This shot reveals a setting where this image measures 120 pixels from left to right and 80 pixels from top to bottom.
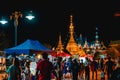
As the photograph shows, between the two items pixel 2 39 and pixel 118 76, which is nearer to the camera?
pixel 118 76

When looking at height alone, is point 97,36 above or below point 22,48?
above

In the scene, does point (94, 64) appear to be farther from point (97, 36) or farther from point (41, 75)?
point (97, 36)

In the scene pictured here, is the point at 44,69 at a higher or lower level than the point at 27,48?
lower

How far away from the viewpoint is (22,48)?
18.9 meters

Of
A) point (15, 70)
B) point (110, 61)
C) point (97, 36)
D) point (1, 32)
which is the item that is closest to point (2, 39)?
point (1, 32)

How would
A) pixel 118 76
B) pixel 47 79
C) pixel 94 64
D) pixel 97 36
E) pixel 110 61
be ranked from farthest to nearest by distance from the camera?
1. pixel 97 36
2. pixel 94 64
3. pixel 110 61
4. pixel 47 79
5. pixel 118 76

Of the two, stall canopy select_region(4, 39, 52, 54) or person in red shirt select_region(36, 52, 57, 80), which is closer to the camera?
person in red shirt select_region(36, 52, 57, 80)

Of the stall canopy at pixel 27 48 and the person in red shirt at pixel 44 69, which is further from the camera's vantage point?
the stall canopy at pixel 27 48

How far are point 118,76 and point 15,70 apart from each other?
657 centimetres

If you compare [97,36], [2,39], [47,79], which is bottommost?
[47,79]

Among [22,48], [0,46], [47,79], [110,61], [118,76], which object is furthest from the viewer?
[0,46]

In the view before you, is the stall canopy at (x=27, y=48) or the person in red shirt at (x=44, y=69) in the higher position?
the stall canopy at (x=27, y=48)

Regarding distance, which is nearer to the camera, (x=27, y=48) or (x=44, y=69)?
(x=44, y=69)

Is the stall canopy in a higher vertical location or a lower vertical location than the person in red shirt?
higher
